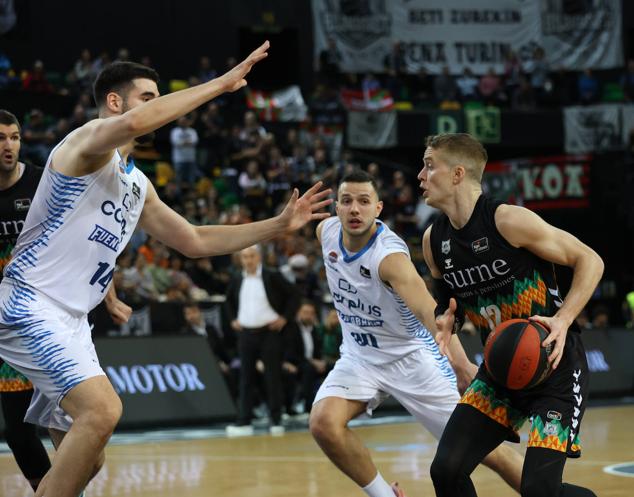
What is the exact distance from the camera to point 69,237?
5.73 m

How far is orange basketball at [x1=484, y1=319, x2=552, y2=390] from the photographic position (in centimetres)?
554

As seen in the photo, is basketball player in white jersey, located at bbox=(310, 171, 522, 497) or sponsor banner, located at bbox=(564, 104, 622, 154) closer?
basketball player in white jersey, located at bbox=(310, 171, 522, 497)

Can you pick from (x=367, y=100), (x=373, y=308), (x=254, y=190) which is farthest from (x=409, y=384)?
(x=367, y=100)

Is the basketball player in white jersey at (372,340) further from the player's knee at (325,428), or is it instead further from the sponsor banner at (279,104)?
the sponsor banner at (279,104)

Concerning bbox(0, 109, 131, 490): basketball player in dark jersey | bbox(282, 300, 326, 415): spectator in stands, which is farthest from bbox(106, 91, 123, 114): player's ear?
bbox(282, 300, 326, 415): spectator in stands

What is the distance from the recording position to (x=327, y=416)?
23.8 ft

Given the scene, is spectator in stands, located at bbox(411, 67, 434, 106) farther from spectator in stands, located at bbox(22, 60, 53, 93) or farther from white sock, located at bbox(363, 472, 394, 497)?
white sock, located at bbox(363, 472, 394, 497)

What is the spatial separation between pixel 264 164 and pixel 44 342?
17.4 metres

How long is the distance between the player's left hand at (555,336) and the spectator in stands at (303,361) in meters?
9.19

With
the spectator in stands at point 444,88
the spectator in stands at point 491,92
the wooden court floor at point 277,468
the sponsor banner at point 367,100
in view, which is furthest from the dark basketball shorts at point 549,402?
the spectator in stands at point 491,92

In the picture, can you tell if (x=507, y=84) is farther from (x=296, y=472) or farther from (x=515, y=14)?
(x=296, y=472)

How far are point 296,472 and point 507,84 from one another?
71.6ft

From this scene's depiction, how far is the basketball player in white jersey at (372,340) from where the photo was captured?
7.32 metres

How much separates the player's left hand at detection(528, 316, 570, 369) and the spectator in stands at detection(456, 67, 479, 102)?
2435 centimetres
